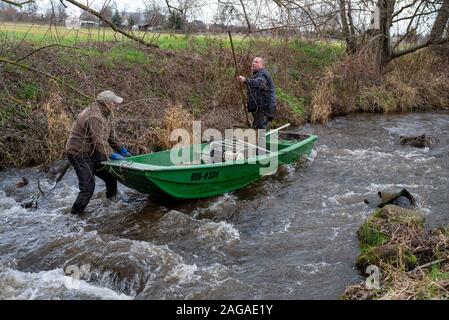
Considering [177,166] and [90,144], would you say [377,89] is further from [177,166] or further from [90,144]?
[90,144]

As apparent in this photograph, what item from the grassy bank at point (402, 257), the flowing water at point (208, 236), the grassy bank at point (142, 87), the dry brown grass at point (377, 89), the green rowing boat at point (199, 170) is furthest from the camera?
the dry brown grass at point (377, 89)

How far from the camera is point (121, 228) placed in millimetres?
6848

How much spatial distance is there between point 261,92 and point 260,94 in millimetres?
54

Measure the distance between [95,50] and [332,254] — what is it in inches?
362

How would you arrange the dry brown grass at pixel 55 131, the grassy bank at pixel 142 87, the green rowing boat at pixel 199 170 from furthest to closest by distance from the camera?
1. the grassy bank at pixel 142 87
2. the dry brown grass at pixel 55 131
3. the green rowing boat at pixel 199 170

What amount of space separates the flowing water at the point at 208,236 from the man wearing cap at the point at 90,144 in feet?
1.80

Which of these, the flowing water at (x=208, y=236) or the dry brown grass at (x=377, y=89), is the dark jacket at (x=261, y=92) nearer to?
the flowing water at (x=208, y=236)

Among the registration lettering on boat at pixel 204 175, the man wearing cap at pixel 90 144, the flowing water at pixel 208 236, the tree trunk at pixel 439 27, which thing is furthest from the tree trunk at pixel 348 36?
the man wearing cap at pixel 90 144

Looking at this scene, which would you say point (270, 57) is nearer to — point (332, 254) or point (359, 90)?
point (359, 90)

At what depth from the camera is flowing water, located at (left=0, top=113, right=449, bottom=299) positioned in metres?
5.33

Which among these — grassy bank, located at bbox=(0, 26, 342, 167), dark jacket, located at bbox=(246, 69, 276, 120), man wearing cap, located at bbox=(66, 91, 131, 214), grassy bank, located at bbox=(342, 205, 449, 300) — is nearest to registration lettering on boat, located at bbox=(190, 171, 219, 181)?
man wearing cap, located at bbox=(66, 91, 131, 214)

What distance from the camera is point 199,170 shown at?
287 inches

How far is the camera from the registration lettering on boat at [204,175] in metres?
7.33

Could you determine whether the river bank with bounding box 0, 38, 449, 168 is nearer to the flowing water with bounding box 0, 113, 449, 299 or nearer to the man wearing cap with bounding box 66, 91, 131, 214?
the man wearing cap with bounding box 66, 91, 131, 214
